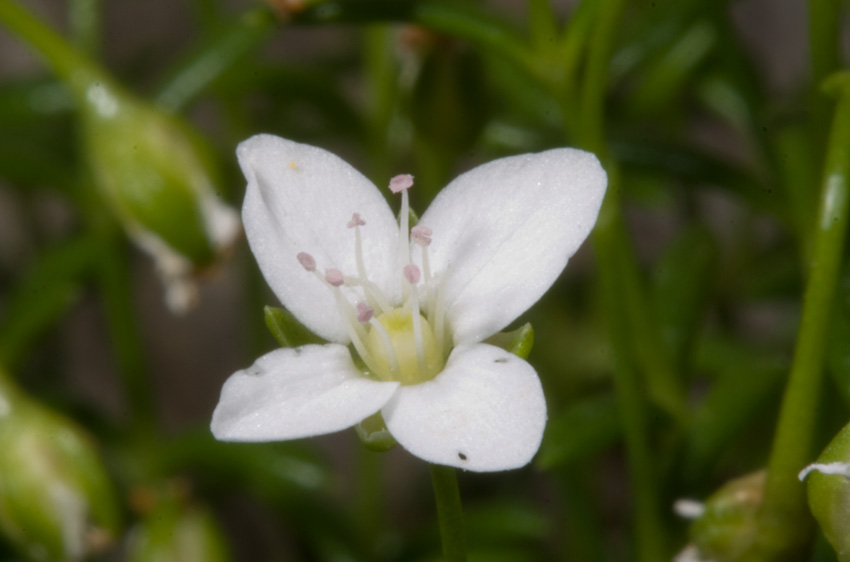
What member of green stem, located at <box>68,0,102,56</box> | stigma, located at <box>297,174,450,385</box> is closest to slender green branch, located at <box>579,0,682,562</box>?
stigma, located at <box>297,174,450,385</box>

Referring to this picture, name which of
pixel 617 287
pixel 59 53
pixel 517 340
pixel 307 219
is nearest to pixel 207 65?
pixel 59 53

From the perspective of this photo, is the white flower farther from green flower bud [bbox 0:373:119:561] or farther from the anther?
green flower bud [bbox 0:373:119:561]

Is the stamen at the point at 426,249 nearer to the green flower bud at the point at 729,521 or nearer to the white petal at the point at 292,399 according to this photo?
the white petal at the point at 292,399

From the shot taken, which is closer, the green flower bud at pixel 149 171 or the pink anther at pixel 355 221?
the pink anther at pixel 355 221

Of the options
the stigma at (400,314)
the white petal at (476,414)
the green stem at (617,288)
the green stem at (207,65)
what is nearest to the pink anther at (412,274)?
the stigma at (400,314)

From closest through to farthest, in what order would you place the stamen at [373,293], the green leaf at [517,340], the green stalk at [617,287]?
the green leaf at [517,340]
the stamen at [373,293]
the green stalk at [617,287]

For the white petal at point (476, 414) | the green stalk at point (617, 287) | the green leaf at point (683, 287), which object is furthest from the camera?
the green leaf at point (683, 287)

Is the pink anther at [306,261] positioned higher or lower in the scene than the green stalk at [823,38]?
lower
